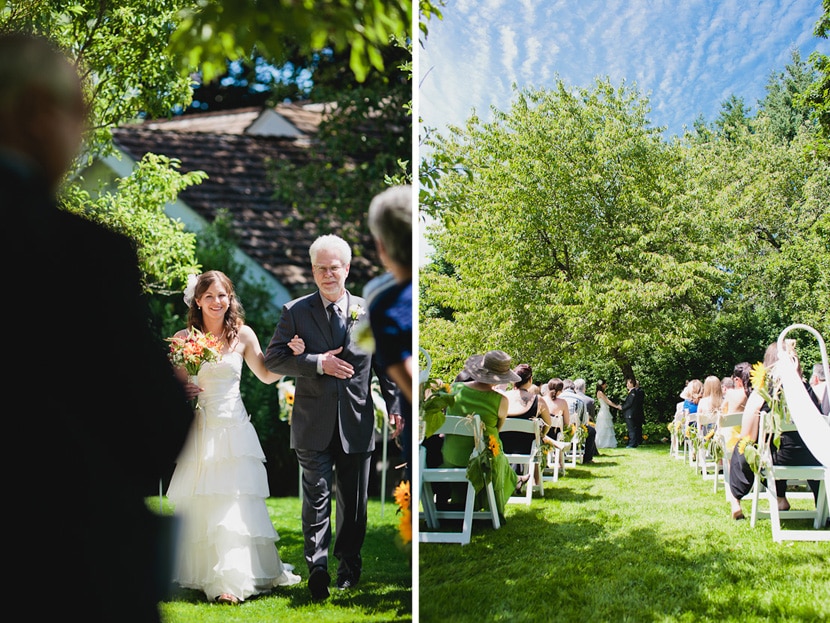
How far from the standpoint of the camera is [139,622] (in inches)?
77.4

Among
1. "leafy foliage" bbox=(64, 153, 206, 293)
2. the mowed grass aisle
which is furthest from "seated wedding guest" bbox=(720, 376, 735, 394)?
"leafy foliage" bbox=(64, 153, 206, 293)

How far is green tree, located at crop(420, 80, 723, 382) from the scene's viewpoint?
3293mm

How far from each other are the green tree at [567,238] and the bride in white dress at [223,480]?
887 millimetres

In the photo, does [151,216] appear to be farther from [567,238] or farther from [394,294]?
[567,238]

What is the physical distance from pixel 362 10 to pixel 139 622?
2.37m

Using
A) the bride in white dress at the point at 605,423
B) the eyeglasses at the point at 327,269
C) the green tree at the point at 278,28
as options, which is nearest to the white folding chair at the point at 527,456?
the bride in white dress at the point at 605,423

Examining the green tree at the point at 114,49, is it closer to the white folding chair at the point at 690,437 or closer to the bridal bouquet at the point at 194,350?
the bridal bouquet at the point at 194,350

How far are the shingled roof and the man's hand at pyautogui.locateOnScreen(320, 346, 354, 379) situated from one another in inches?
75.3

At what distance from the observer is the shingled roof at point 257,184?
534 centimetres

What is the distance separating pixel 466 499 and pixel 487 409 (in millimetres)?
406

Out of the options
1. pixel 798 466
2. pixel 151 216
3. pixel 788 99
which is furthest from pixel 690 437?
pixel 151 216

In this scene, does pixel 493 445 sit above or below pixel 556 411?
below

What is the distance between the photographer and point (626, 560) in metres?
3.34

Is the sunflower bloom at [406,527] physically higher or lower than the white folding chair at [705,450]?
lower
